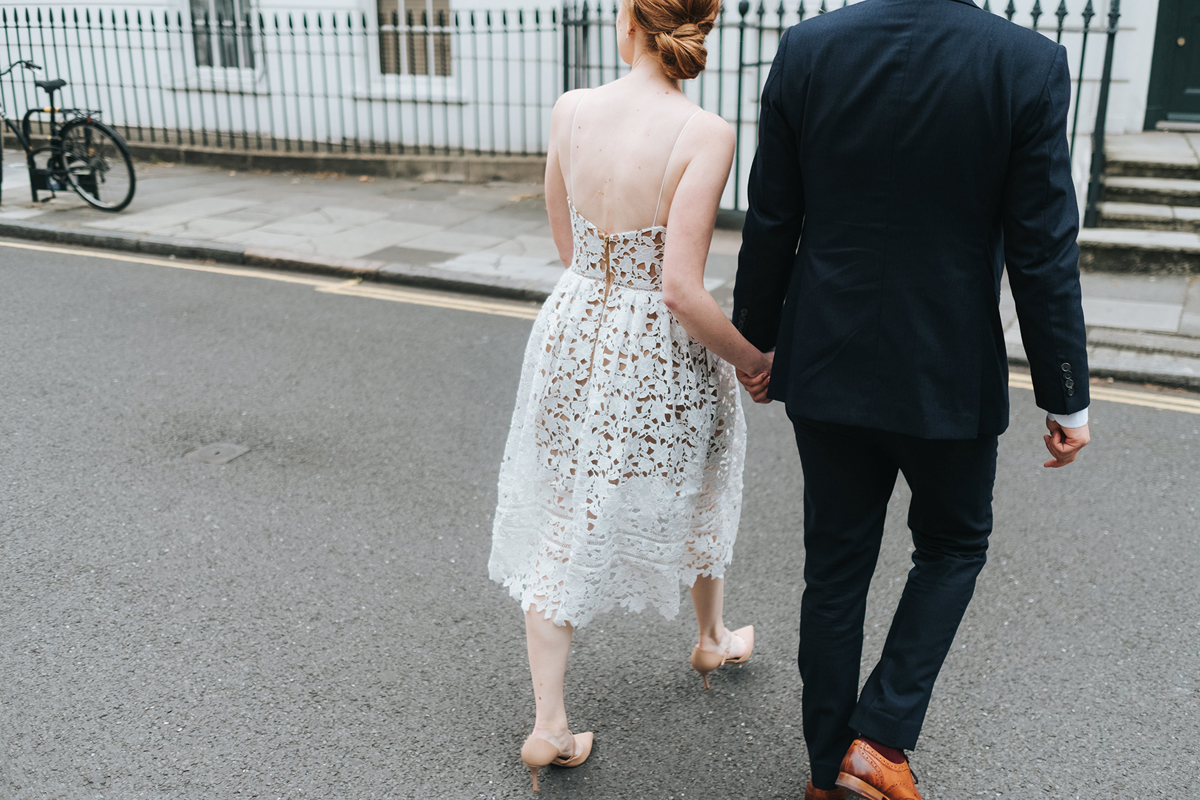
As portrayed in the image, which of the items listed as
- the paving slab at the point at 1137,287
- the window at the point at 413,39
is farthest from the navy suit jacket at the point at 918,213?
the window at the point at 413,39

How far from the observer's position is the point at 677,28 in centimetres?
224

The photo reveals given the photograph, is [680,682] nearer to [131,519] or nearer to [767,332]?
[767,332]

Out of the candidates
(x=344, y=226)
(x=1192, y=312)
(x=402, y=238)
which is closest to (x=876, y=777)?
(x=1192, y=312)

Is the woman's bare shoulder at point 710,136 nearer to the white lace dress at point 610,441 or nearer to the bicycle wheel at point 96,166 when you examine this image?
the white lace dress at point 610,441

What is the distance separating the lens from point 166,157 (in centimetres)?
1253

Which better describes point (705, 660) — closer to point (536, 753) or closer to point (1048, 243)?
point (536, 753)

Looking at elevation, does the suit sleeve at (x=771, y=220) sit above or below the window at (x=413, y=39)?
below

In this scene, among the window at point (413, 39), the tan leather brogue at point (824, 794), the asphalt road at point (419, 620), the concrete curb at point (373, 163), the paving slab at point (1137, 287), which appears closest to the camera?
the tan leather brogue at point (824, 794)

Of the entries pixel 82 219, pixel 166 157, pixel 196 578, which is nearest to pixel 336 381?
pixel 196 578

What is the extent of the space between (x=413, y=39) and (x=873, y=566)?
1116 centimetres

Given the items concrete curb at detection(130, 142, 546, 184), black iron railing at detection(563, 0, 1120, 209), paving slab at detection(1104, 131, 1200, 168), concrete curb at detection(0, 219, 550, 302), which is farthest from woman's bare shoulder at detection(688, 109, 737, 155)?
concrete curb at detection(130, 142, 546, 184)

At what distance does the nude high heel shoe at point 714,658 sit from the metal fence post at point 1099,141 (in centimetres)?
660

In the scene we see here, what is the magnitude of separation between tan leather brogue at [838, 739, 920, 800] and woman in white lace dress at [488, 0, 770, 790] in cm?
56

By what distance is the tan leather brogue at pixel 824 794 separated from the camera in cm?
252
